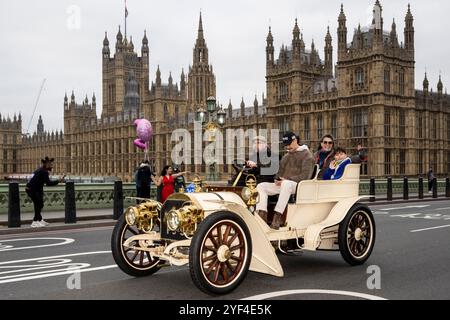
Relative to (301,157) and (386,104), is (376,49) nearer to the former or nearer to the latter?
(386,104)

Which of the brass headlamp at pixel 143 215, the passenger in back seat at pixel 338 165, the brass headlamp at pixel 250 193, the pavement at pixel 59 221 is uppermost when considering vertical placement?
the passenger in back seat at pixel 338 165

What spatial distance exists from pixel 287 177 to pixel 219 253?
7.01 ft

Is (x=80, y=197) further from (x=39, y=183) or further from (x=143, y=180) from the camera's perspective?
(x=39, y=183)

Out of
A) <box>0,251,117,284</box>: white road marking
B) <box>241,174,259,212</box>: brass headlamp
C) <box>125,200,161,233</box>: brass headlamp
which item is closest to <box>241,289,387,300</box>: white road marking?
<box>241,174,259,212</box>: brass headlamp

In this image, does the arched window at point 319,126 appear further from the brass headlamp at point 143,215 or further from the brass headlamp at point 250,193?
the brass headlamp at point 143,215

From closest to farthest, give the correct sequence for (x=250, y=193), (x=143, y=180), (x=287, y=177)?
(x=250, y=193)
(x=287, y=177)
(x=143, y=180)

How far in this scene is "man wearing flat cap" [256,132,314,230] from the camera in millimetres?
7242

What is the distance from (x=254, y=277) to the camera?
288 inches

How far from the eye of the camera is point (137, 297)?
612 centimetres

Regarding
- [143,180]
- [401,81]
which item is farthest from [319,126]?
[143,180]

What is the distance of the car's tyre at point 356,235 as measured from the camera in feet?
25.9

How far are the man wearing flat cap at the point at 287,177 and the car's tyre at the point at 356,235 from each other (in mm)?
1005

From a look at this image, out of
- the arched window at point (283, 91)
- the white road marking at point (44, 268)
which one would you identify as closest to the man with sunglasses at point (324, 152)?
the white road marking at point (44, 268)
